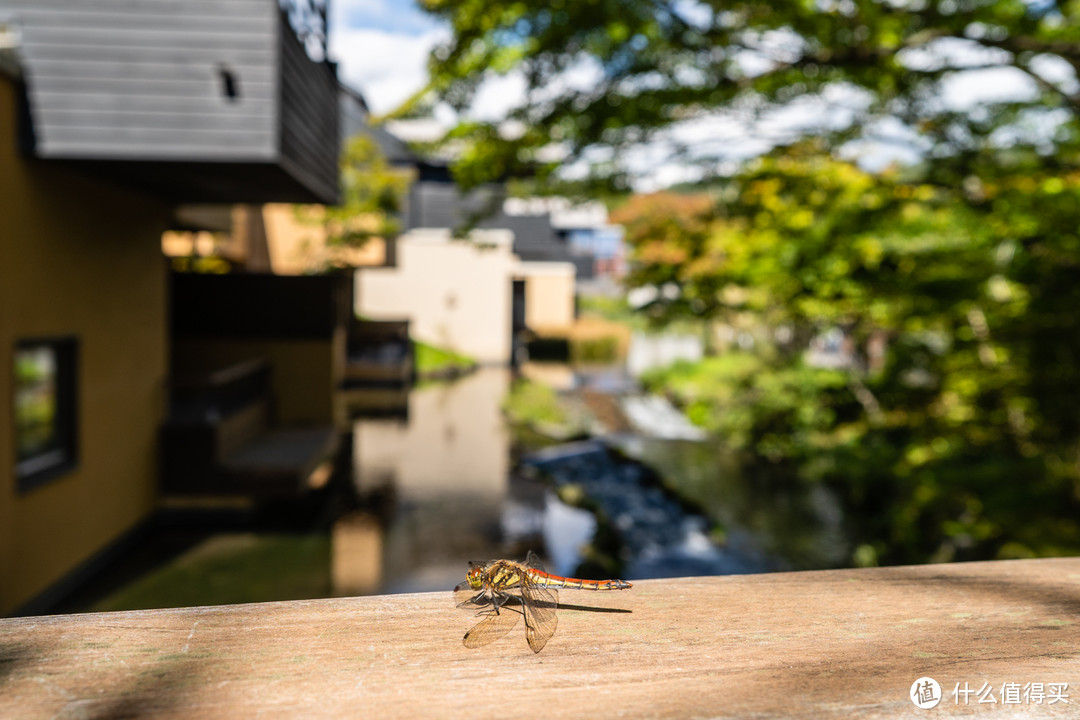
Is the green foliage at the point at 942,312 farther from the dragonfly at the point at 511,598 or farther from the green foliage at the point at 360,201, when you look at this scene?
the green foliage at the point at 360,201

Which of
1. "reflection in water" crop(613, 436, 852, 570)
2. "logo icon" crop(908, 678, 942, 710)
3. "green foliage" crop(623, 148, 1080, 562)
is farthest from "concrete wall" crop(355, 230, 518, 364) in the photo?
"logo icon" crop(908, 678, 942, 710)

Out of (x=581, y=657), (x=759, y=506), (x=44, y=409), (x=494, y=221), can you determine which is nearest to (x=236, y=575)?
(x=44, y=409)

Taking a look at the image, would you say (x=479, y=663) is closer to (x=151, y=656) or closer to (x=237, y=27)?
(x=151, y=656)

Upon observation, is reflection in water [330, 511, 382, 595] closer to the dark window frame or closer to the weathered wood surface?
the dark window frame

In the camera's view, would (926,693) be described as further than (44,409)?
No

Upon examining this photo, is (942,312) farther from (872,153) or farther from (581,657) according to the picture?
(581,657)

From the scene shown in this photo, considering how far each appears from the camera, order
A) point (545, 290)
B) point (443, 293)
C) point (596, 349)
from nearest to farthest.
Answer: point (443, 293), point (545, 290), point (596, 349)

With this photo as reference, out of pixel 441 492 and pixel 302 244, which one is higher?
pixel 302 244

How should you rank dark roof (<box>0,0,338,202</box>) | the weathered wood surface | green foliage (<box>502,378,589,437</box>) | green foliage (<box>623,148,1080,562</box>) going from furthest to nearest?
green foliage (<box>502,378,589,437</box>) < green foliage (<box>623,148,1080,562</box>) < dark roof (<box>0,0,338,202</box>) < the weathered wood surface
